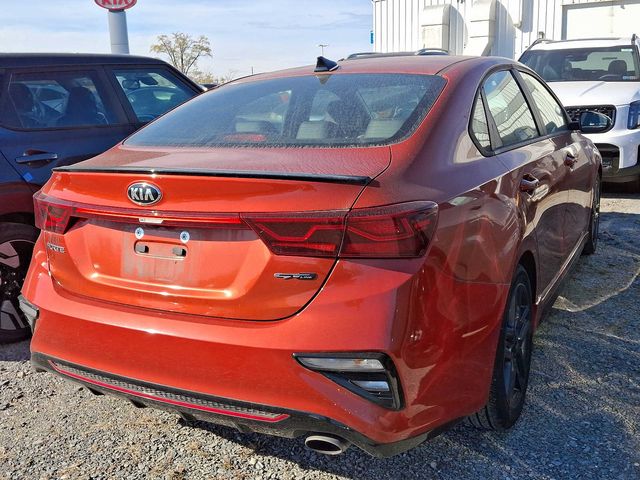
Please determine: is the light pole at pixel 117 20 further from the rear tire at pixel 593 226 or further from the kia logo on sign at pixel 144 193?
the kia logo on sign at pixel 144 193

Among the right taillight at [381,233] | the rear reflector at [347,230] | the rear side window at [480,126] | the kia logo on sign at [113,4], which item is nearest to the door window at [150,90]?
the rear side window at [480,126]

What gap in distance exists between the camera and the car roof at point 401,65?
292 centimetres

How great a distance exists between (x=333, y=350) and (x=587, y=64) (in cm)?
827

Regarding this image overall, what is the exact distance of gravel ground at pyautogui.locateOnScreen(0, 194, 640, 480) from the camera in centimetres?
258

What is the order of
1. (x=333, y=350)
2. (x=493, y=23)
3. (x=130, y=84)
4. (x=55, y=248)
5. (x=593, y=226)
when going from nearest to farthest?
(x=333, y=350) < (x=55, y=248) < (x=130, y=84) < (x=593, y=226) < (x=493, y=23)

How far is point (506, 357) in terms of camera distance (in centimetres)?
272

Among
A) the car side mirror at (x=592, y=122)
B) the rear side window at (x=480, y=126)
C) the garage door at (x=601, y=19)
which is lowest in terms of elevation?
the car side mirror at (x=592, y=122)

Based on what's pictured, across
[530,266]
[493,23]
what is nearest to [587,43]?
[530,266]

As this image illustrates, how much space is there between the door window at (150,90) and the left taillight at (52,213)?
2170 mm

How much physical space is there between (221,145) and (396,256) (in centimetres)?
94

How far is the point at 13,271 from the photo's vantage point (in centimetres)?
389

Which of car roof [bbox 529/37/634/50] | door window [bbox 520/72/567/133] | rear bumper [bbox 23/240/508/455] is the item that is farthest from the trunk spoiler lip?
car roof [bbox 529/37/634/50]

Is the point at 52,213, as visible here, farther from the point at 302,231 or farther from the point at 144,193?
the point at 302,231

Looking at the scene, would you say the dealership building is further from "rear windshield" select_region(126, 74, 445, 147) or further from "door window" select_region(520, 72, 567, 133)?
"rear windshield" select_region(126, 74, 445, 147)
